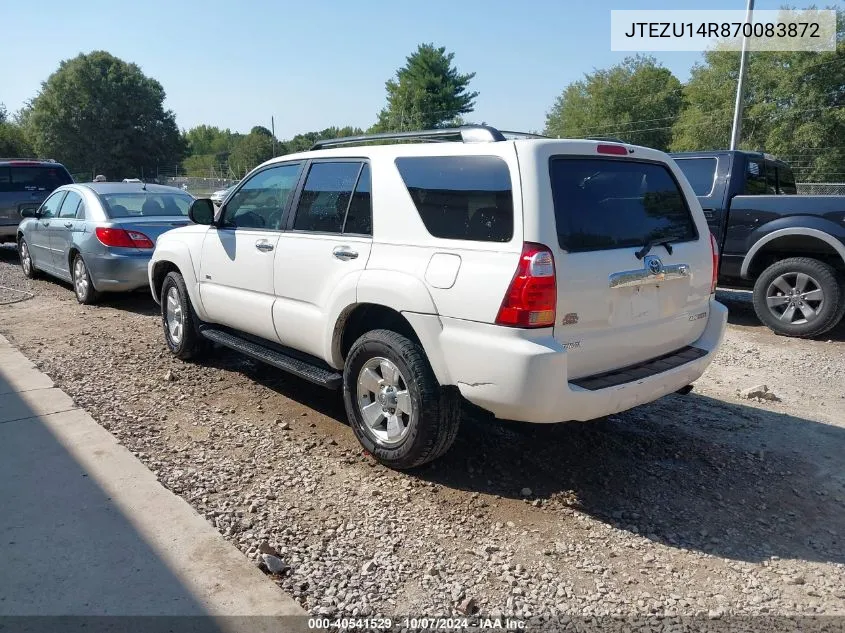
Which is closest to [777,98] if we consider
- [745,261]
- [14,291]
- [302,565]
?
[745,261]

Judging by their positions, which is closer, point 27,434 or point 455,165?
point 455,165

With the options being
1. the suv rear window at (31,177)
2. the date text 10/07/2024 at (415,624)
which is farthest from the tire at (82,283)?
the date text 10/07/2024 at (415,624)

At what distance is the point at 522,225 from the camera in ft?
10.7

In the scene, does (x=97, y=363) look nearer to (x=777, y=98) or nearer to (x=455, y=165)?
(x=455, y=165)

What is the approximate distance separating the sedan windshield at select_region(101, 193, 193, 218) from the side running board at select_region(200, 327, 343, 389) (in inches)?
146

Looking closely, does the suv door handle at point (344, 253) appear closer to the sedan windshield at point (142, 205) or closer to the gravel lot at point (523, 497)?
the gravel lot at point (523, 497)

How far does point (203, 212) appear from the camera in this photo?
18.0ft

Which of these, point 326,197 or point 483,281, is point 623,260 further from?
point 326,197

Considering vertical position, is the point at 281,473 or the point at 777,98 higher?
the point at 777,98

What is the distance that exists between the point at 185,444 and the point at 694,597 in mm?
3115

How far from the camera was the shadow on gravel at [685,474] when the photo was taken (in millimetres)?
3369

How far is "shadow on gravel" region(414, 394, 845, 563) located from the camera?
337 cm

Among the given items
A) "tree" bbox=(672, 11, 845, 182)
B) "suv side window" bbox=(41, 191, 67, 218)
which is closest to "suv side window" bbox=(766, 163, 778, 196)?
"suv side window" bbox=(41, 191, 67, 218)

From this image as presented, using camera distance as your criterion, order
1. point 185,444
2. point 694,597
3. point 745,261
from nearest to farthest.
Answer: point 694,597, point 185,444, point 745,261
